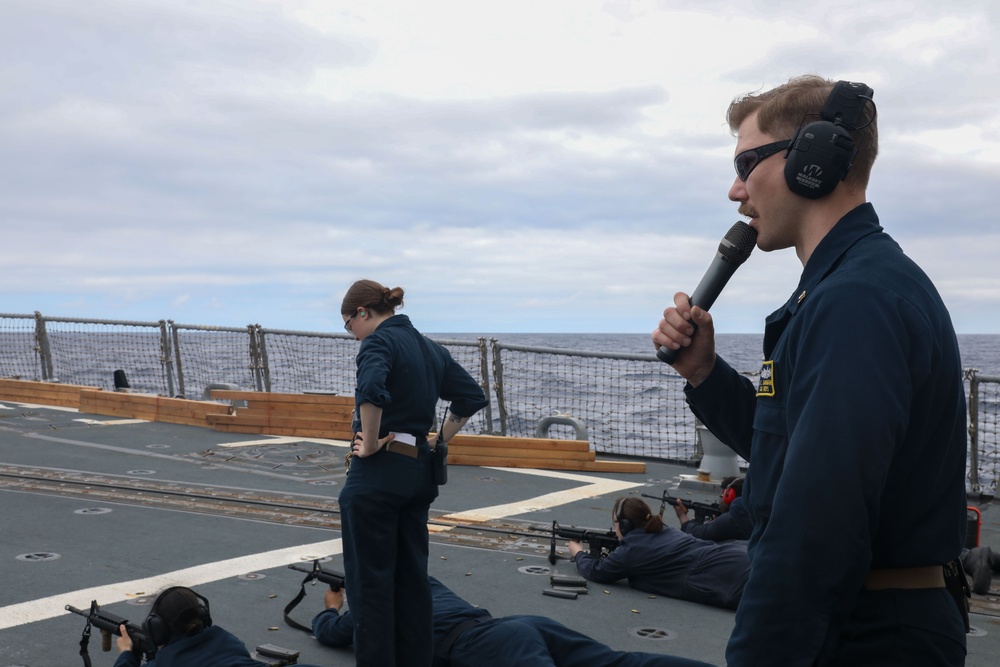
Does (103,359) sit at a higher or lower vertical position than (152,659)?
higher

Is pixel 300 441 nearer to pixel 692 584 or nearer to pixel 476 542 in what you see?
pixel 476 542

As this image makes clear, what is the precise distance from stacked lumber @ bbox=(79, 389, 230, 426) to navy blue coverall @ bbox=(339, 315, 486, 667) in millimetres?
10994

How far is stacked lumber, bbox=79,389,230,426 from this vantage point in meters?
15.7

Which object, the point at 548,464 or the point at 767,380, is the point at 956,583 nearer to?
the point at 767,380

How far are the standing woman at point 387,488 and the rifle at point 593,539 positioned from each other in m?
2.50

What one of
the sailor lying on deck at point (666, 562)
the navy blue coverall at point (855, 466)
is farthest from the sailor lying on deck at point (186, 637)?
the sailor lying on deck at point (666, 562)

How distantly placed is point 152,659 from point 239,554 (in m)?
2.87

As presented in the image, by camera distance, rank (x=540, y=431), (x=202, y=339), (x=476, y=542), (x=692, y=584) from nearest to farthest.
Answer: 1. (x=692, y=584)
2. (x=476, y=542)
3. (x=540, y=431)
4. (x=202, y=339)

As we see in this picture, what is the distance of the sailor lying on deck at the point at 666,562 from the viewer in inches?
261

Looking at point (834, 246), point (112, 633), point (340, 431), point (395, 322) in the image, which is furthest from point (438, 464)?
point (340, 431)

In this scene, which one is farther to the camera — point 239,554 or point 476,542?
point 476,542

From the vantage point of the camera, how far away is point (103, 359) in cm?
2138

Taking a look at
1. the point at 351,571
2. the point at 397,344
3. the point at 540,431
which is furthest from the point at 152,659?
the point at 540,431

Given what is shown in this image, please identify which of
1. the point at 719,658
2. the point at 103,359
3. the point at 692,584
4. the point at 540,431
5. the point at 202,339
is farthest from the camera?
the point at 103,359
